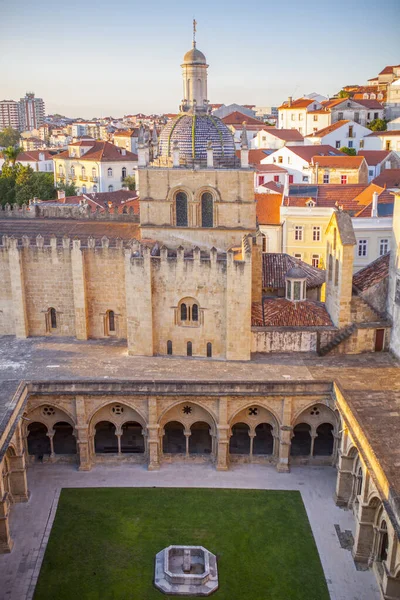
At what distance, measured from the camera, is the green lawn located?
23.5 metres

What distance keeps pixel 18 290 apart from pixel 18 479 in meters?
11.1

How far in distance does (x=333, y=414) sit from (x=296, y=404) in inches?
87.0

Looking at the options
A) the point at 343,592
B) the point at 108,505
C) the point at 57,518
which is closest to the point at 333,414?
the point at 343,592

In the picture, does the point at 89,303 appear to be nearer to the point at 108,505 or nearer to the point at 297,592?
the point at 108,505

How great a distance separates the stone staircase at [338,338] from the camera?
33031mm

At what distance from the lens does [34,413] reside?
31.0 metres

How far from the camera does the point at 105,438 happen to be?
110 ft

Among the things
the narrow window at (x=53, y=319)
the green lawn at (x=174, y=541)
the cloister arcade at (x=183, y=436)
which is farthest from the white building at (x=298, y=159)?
the green lawn at (x=174, y=541)

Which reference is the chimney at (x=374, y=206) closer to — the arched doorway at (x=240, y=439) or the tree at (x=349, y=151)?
the arched doorway at (x=240, y=439)

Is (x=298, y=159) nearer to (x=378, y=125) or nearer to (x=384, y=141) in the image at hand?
(x=384, y=141)

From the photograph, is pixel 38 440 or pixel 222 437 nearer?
pixel 222 437

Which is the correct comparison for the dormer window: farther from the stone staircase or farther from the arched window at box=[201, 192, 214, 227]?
the arched window at box=[201, 192, 214, 227]

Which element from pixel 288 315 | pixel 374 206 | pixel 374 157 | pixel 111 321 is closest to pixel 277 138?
pixel 374 157

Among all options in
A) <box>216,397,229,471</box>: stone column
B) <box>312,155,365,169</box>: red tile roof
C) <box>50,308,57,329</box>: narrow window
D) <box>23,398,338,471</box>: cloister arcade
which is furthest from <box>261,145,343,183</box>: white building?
<box>216,397,229,471</box>: stone column
